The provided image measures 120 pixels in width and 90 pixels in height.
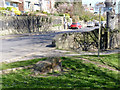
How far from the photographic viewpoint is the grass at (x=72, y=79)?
4.99 m

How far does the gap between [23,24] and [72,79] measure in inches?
891

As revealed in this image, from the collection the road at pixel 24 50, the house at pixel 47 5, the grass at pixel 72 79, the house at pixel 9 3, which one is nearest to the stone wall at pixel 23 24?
the road at pixel 24 50

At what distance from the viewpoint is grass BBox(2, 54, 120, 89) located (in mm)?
4988

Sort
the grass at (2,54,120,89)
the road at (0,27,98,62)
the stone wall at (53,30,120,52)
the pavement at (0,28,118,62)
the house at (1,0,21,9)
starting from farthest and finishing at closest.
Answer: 1. the house at (1,0,21,9)
2. the stone wall at (53,30,120,52)
3. the road at (0,27,98,62)
4. the pavement at (0,28,118,62)
5. the grass at (2,54,120,89)

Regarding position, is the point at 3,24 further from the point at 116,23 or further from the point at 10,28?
the point at 116,23

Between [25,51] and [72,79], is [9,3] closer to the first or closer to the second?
[25,51]

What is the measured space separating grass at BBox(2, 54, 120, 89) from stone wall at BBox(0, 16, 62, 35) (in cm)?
1819

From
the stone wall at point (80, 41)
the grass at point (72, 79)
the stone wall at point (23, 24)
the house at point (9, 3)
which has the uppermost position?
the house at point (9, 3)

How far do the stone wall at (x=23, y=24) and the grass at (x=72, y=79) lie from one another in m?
18.2

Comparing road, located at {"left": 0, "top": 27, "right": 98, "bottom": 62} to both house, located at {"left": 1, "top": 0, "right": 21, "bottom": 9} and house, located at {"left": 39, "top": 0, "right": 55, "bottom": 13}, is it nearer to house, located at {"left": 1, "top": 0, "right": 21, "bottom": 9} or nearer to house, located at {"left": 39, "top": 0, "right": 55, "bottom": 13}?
house, located at {"left": 1, "top": 0, "right": 21, "bottom": 9}

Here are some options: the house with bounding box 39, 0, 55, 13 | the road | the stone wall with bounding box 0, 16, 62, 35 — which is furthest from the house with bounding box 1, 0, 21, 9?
the road

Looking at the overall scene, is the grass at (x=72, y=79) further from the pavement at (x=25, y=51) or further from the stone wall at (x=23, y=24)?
the stone wall at (x=23, y=24)

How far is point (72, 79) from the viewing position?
560 centimetres

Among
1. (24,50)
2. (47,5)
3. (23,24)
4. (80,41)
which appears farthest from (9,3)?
(80,41)
